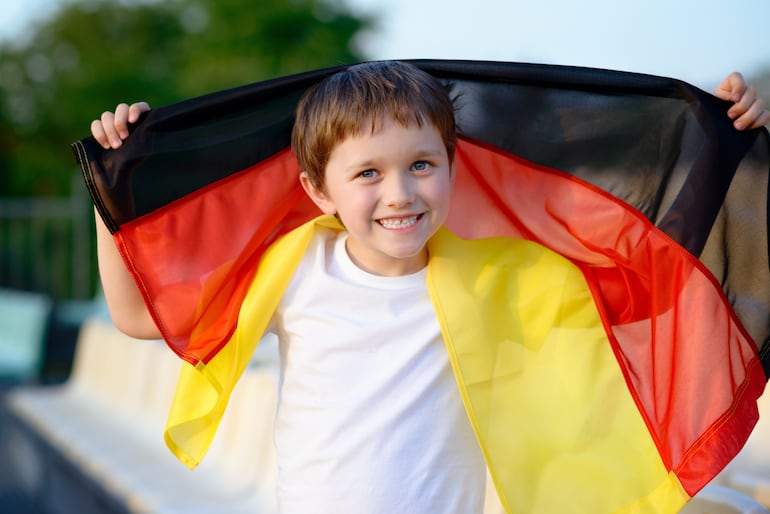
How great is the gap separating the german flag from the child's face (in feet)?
0.59

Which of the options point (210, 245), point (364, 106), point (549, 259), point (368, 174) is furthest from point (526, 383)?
point (210, 245)

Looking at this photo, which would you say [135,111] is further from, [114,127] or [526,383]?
[526,383]

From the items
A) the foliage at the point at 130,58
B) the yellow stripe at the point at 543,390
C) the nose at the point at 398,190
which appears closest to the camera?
the nose at the point at 398,190

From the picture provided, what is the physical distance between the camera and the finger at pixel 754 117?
221 centimetres

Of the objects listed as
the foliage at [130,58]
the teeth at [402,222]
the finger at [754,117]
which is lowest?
the teeth at [402,222]

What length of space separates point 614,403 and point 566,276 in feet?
0.99

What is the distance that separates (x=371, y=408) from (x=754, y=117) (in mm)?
1042

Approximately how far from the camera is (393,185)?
2029 millimetres

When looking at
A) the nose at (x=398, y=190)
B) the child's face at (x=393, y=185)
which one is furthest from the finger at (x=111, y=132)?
the nose at (x=398, y=190)

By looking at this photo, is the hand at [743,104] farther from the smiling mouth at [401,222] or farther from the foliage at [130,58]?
the foliage at [130,58]

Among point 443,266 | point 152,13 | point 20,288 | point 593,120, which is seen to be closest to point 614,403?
point 443,266

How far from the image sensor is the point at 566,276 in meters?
2.27

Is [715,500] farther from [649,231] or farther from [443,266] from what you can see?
[443,266]

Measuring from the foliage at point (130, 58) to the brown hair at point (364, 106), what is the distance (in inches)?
810
